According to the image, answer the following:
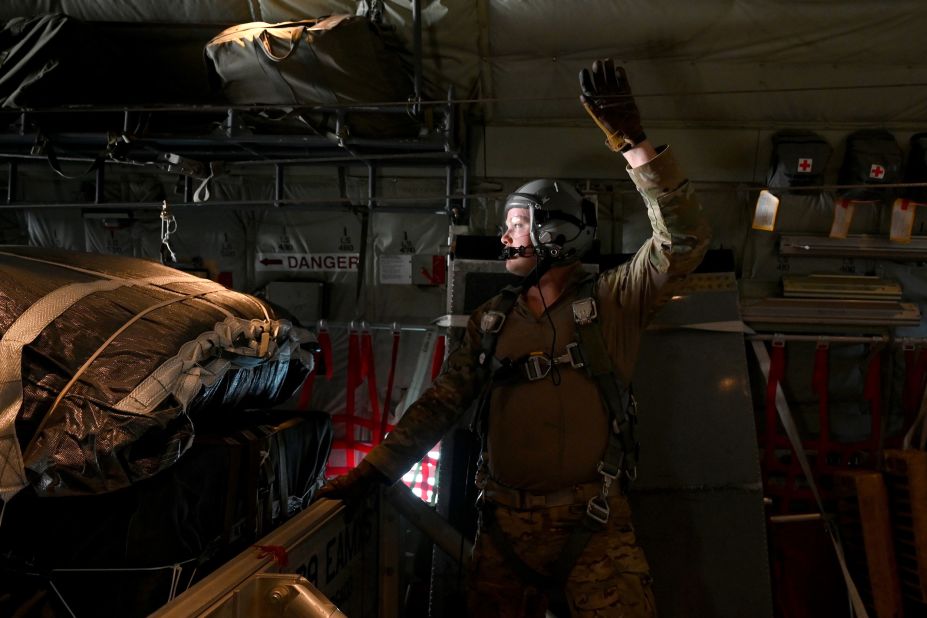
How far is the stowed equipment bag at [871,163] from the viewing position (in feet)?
10.8

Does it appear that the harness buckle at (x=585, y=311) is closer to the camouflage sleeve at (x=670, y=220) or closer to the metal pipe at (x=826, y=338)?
the camouflage sleeve at (x=670, y=220)

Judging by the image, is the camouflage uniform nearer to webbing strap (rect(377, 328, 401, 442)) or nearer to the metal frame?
the metal frame

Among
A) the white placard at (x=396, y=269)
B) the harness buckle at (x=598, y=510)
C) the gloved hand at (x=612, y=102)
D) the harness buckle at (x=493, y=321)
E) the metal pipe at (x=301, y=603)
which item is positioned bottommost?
the metal pipe at (x=301, y=603)

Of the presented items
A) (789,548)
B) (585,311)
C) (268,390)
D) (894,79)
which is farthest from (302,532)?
(894,79)

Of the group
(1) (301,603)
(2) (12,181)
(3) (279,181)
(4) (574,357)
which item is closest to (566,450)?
(4) (574,357)

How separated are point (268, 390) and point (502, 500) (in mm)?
1010

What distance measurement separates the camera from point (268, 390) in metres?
2.42

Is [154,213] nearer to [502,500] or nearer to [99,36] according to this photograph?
[99,36]

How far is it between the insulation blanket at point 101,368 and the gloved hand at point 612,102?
53.3 inches

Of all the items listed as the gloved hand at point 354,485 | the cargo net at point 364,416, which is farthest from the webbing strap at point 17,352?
the cargo net at point 364,416

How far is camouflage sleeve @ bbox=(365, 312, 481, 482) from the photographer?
2.43 meters

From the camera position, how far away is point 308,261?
156 inches

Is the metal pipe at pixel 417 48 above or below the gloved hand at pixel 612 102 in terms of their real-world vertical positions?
above

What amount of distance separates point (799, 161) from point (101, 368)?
342cm
